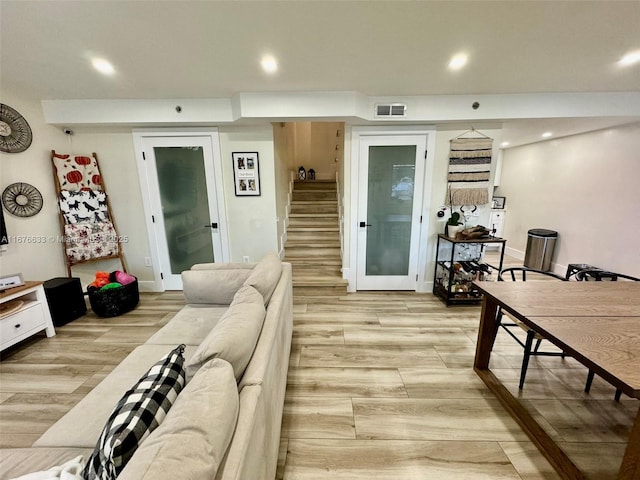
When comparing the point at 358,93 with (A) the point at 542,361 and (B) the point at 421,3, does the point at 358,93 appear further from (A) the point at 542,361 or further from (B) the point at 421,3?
(A) the point at 542,361

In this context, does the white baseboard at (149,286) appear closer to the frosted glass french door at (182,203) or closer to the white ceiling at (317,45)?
the frosted glass french door at (182,203)

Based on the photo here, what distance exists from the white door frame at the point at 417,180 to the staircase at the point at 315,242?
34 cm

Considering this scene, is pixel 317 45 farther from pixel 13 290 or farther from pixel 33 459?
pixel 13 290

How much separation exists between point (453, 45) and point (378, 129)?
1.27 meters

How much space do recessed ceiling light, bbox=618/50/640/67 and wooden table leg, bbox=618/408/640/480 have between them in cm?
269

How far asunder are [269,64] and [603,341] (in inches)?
113

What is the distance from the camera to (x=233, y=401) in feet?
2.73

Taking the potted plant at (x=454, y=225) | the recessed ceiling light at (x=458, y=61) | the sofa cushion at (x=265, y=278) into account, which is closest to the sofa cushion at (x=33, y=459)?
the sofa cushion at (x=265, y=278)

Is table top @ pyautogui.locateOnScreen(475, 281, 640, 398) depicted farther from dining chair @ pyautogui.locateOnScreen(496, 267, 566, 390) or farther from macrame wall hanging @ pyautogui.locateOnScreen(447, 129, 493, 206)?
macrame wall hanging @ pyautogui.locateOnScreen(447, 129, 493, 206)

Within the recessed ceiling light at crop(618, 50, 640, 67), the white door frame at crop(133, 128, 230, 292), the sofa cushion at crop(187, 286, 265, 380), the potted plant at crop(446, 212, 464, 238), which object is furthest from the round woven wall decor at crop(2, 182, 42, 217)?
the recessed ceiling light at crop(618, 50, 640, 67)

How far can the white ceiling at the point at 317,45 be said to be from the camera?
1.60m

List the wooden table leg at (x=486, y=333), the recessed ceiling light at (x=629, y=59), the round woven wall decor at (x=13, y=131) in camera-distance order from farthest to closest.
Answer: the round woven wall decor at (x=13, y=131) → the recessed ceiling light at (x=629, y=59) → the wooden table leg at (x=486, y=333)

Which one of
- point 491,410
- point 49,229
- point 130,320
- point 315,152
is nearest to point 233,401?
point 491,410

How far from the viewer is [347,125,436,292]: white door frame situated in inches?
125
